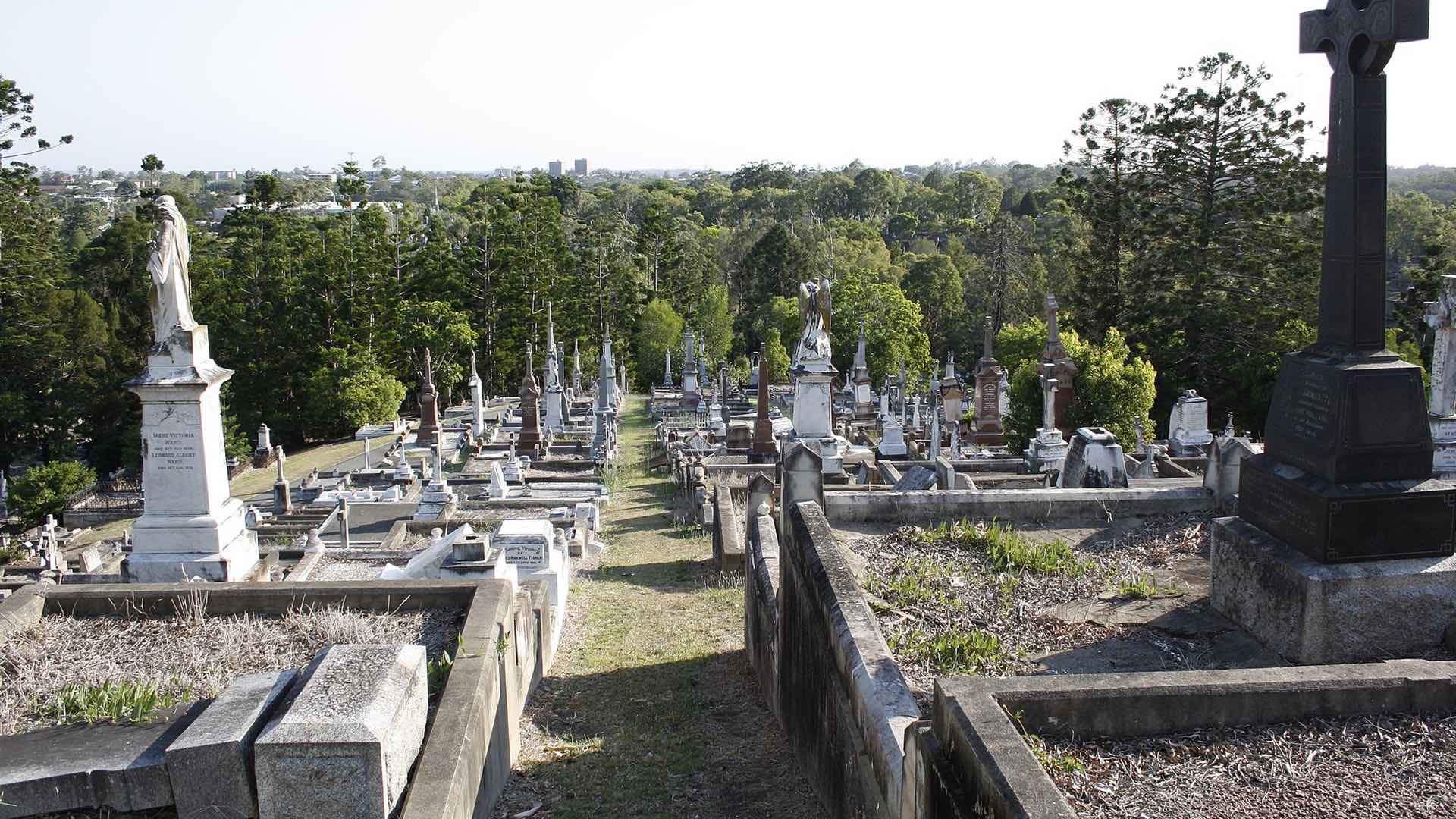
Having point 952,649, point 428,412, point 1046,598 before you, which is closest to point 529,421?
point 428,412

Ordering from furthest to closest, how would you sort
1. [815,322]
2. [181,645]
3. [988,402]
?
[988,402] < [815,322] < [181,645]

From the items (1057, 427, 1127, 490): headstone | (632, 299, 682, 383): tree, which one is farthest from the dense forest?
(1057, 427, 1127, 490): headstone

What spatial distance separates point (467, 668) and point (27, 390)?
122 ft

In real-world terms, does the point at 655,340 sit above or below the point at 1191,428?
above

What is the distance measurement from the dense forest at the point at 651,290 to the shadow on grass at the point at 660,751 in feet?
56.6

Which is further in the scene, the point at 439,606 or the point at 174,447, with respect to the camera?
the point at 174,447

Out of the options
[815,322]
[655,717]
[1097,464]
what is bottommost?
[655,717]

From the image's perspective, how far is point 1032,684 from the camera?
12.6 ft

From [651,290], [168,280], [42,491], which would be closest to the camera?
[168,280]

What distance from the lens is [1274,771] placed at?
360 centimetres

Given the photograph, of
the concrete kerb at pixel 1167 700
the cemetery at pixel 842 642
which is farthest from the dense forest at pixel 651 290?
the concrete kerb at pixel 1167 700

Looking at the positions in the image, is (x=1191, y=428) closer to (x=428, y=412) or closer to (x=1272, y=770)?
(x=428, y=412)

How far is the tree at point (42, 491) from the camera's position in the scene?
86.1ft

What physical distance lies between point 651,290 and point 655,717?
46.8 m
